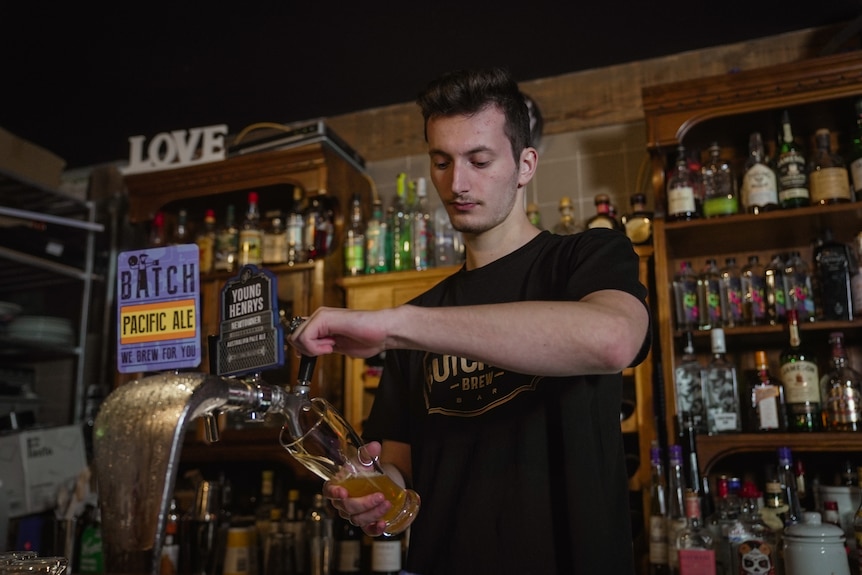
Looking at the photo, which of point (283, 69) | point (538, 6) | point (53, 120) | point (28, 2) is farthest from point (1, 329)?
point (538, 6)

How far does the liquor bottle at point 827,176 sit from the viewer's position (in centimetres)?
221

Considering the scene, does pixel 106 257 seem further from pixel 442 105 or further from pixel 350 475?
pixel 350 475

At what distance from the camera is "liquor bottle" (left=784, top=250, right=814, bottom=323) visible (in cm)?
224

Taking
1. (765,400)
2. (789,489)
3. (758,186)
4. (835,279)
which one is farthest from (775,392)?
(758,186)

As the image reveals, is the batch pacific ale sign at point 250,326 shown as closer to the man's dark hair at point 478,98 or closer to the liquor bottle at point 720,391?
the man's dark hair at point 478,98

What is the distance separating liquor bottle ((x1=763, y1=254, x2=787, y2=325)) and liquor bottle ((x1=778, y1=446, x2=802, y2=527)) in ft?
1.33

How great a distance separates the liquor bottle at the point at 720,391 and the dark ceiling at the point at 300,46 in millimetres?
1122

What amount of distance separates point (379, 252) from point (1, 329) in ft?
5.18

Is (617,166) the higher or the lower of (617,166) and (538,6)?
the lower

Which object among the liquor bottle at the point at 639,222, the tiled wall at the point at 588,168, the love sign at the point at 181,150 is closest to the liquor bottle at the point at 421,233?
the tiled wall at the point at 588,168

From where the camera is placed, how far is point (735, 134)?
8.23 ft

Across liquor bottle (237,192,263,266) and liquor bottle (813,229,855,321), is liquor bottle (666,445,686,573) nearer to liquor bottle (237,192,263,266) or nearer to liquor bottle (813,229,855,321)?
liquor bottle (813,229,855,321)

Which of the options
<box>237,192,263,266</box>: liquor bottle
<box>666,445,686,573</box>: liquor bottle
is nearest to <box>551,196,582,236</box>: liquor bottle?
<box>666,445,686,573</box>: liquor bottle

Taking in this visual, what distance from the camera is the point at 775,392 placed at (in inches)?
86.2
